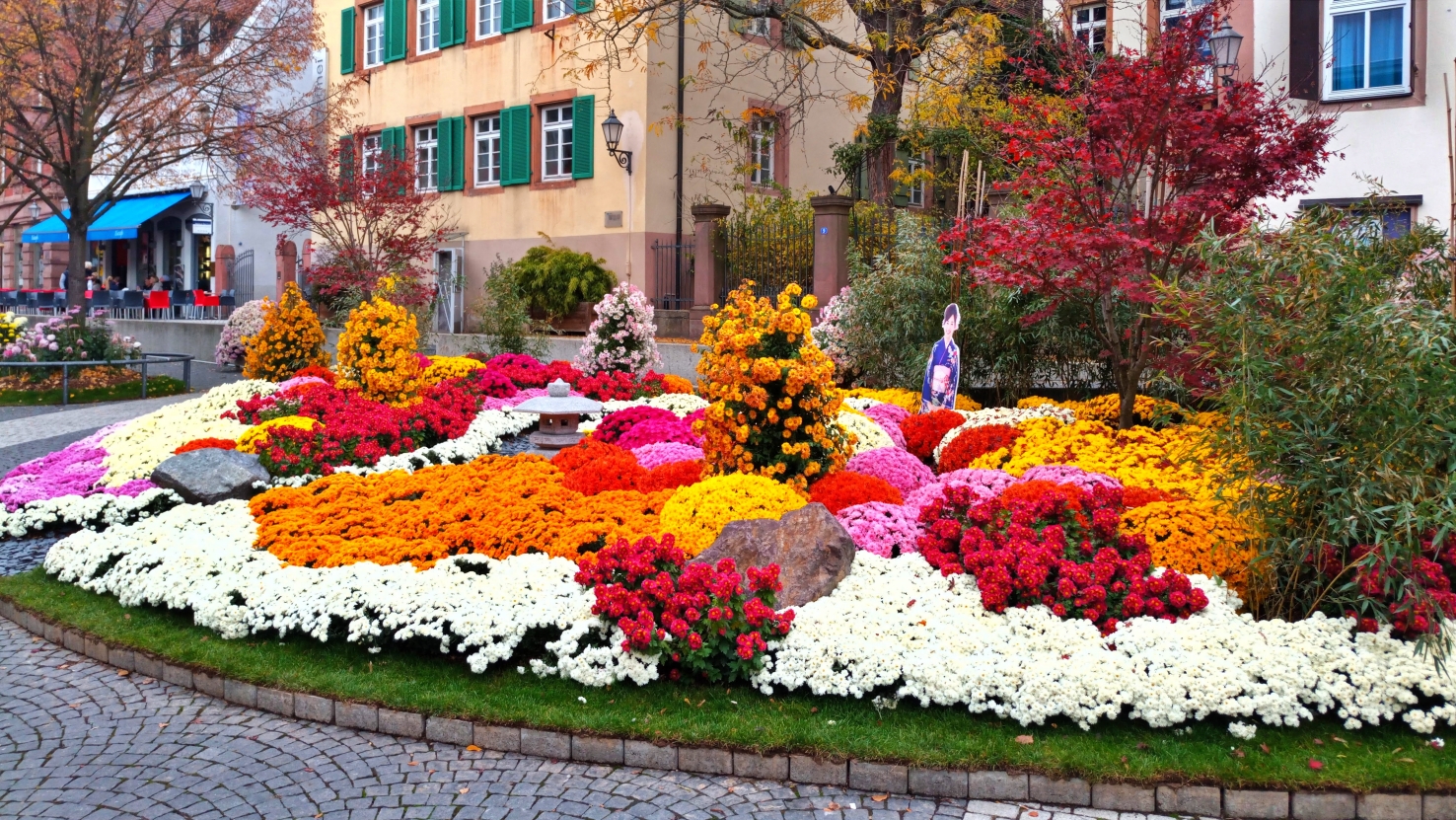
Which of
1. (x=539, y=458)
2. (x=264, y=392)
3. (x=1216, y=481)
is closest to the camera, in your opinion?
Answer: (x=1216, y=481)

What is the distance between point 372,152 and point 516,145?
3170 mm

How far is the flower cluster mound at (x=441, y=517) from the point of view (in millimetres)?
6777

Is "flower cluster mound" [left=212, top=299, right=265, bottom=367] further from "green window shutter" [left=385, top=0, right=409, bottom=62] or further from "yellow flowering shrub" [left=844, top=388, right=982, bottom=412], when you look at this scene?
"yellow flowering shrub" [left=844, top=388, right=982, bottom=412]

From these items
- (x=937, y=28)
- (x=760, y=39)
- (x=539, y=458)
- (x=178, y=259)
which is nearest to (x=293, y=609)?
(x=539, y=458)

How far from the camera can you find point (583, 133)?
21.3 m

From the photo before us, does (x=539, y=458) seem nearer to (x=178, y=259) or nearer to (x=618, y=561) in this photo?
(x=618, y=561)

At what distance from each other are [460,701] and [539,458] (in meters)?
4.01

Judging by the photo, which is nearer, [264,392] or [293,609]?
[293,609]

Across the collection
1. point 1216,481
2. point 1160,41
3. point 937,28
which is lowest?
point 1216,481

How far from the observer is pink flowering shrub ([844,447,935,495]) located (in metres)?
8.44

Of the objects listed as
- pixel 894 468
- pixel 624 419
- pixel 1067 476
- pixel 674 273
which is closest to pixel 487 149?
pixel 674 273

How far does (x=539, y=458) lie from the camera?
30.1 ft

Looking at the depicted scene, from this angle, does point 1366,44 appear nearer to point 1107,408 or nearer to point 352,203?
point 1107,408

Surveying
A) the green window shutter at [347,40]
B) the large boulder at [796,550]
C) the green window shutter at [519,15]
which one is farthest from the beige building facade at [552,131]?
the large boulder at [796,550]
